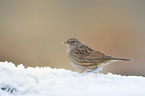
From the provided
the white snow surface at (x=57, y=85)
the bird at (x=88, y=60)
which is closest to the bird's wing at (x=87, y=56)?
the bird at (x=88, y=60)

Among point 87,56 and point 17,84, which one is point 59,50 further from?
point 17,84

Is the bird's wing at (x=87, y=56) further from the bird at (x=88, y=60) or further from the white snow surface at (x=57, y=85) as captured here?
the white snow surface at (x=57, y=85)

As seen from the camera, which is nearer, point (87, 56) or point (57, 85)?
point (57, 85)

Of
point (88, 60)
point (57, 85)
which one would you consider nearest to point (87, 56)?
point (88, 60)

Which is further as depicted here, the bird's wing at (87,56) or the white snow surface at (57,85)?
the bird's wing at (87,56)

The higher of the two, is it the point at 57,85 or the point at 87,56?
the point at 87,56

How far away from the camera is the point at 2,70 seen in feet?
6.80

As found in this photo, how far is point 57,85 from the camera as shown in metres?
1.92

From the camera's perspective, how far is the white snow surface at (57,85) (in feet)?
6.04

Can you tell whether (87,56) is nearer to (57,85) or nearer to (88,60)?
(88,60)

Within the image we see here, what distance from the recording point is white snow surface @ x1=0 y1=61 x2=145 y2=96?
1.84 m

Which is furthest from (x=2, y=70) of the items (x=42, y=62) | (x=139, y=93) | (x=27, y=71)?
(x=42, y=62)

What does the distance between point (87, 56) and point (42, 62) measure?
2.59 metres

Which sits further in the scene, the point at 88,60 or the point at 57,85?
the point at 88,60
